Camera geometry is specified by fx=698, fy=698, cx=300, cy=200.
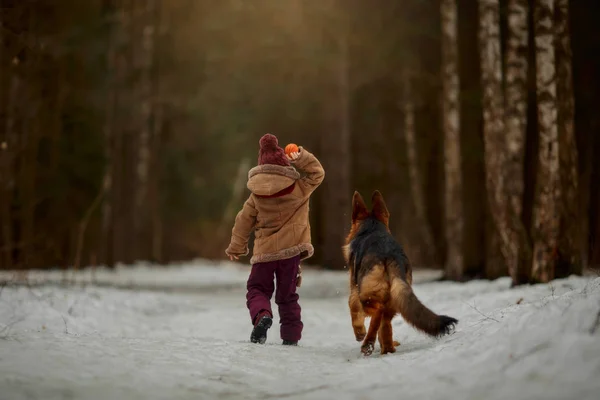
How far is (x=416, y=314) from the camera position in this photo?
19.8 feet

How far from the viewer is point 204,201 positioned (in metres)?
45.8

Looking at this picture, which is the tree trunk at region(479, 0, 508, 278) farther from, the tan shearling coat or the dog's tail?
the dog's tail

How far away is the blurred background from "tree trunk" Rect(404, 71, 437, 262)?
0.08 m

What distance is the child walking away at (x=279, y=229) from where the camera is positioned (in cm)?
765

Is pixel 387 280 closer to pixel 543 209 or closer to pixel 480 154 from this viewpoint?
pixel 543 209

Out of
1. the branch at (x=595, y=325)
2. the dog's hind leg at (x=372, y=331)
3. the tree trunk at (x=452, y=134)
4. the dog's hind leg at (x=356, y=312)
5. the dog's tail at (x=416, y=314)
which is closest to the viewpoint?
the branch at (x=595, y=325)

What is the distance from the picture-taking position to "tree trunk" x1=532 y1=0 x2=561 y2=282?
10.9 m

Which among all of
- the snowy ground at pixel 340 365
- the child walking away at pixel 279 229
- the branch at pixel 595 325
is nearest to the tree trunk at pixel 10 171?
the snowy ground at pixel 340 365

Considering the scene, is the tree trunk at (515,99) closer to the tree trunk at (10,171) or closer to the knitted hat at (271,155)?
the knitted hat at (271,155)

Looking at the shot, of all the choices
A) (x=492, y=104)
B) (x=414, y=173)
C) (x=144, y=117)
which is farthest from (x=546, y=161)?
(x=144, y=117)

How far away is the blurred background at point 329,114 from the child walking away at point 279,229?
493 cm

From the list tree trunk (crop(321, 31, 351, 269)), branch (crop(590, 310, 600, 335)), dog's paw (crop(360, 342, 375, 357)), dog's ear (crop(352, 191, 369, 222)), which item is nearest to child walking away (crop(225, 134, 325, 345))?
dog's ear (crop(352, 191, 369, 222))

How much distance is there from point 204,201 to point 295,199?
126 ft

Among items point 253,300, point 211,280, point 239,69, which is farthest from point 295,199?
point 239,69
